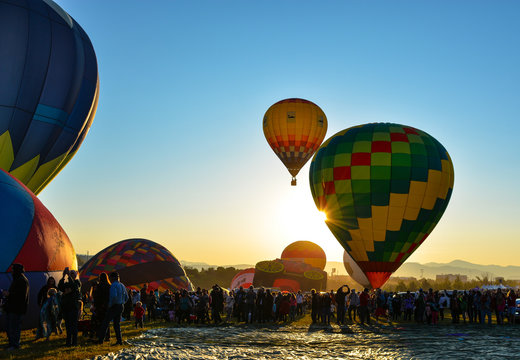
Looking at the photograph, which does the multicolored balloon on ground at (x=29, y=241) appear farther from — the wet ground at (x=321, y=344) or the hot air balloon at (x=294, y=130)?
the hot air balloon at (x=294, y=130)

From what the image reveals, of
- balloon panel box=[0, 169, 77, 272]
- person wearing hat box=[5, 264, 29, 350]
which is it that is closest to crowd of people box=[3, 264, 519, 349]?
balloon panel box=[0, 169, 77, 272]

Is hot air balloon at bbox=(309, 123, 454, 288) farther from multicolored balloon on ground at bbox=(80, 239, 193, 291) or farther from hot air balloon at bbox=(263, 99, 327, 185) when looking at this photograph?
hot air balloon at bbox=(263, 99, 327, 185)

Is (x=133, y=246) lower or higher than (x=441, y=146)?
lower

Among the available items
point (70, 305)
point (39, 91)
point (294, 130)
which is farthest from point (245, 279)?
point (70, 305)

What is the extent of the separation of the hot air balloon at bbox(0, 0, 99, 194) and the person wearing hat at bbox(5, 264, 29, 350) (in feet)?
39.5

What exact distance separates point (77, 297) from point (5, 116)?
12986 millimetres

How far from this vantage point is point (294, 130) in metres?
47.1

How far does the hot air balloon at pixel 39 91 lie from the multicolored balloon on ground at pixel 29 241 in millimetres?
7934

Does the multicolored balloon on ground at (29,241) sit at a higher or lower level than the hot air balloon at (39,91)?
lower

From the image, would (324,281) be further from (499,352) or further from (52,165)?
(499,352)

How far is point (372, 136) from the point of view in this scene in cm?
3191

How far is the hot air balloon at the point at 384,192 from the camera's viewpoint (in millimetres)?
30688

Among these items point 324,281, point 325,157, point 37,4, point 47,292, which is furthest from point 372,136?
point 47,292

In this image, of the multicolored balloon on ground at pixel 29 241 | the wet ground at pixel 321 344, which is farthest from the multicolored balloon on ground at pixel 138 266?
the multicolored balloon on ground at pixel 29 241
